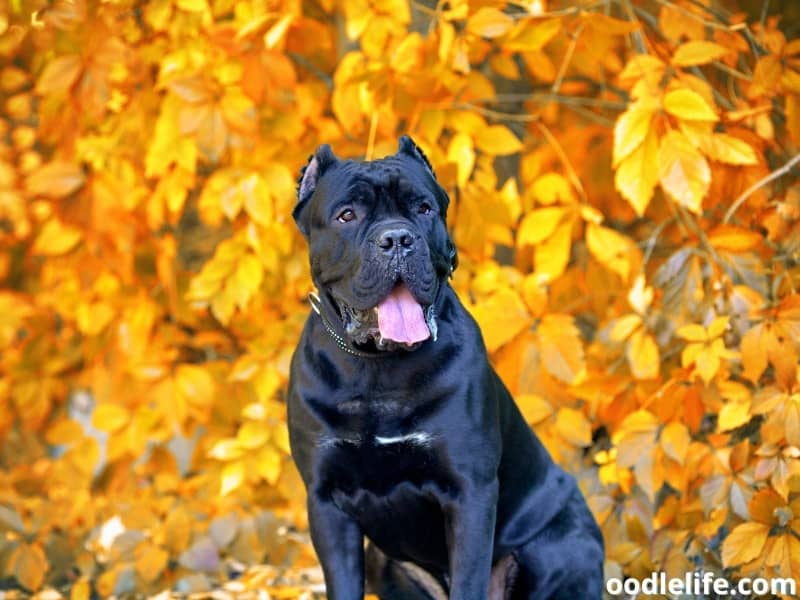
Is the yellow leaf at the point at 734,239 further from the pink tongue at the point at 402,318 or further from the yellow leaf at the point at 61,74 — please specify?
the yellow leaf at the point at 61,74

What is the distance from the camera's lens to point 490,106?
4.60 meters

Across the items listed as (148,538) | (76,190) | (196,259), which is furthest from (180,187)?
(196,259)

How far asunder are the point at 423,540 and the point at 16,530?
1.79m

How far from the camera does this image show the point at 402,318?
2426 mm

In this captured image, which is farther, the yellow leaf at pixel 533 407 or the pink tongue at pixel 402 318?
the yellow leaf at pixel 533 407

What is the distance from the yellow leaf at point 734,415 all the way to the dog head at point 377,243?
3.38 feet

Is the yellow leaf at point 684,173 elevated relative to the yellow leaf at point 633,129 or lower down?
lower down

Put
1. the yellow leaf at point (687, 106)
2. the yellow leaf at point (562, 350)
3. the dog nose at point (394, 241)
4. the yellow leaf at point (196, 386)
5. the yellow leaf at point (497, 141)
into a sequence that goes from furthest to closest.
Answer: the yellow leaf at point (196, 386), the yellow leaf at point (497, 141), the yellow leaf at point (562, 350), the yellow leaf at point (687, 106), the dog nose at point (394, 241)

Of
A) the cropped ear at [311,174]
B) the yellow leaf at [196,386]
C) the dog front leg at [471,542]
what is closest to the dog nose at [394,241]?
the cropped ear at [311,174]

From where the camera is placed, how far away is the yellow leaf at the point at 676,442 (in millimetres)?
3236

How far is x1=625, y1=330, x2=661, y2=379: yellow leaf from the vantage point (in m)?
3.41

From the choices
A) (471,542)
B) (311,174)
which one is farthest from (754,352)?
(311,174)

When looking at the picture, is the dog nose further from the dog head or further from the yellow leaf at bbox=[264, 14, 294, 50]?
the yellow leaf at bbox=[264, 14, 294, 50]

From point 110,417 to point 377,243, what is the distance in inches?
82.8
